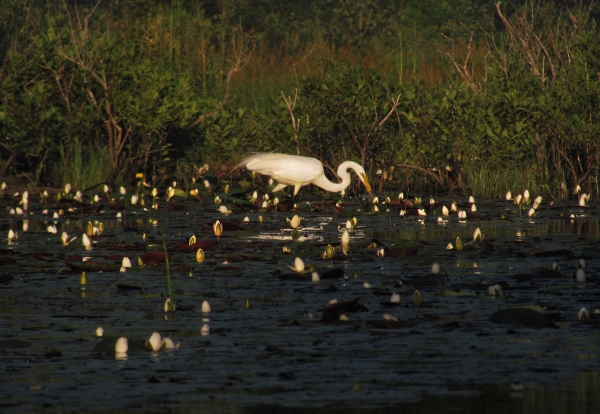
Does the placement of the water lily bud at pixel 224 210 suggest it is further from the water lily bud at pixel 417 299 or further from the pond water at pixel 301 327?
the water lily bud at pixel 417 299

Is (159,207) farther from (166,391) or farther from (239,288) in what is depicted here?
(166,391)

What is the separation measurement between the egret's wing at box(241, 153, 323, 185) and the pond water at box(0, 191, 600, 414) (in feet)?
11.1

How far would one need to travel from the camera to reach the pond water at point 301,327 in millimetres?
4383

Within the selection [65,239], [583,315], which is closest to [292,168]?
[65,239]

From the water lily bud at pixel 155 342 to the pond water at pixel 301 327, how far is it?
47 millimetres

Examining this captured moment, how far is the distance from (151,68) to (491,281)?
8.87 metres

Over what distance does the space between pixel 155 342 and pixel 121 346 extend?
0.16 metres

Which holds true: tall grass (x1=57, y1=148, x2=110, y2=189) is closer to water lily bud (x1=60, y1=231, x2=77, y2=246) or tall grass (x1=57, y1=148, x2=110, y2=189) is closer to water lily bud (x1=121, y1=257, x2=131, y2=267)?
water lily bud (x1=60, y1=231, x2=77, y2=246)

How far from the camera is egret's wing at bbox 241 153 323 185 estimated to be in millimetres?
13648

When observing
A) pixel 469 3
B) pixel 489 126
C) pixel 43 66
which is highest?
pixel 469 3

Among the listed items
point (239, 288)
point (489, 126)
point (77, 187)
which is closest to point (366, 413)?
point (239, 288)

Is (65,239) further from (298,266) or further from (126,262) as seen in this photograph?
(298,266)

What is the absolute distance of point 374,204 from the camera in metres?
12.8

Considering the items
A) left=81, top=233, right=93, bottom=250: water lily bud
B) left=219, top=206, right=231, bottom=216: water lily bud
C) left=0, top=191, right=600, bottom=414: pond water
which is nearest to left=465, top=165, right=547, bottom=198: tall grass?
left=0, top=191, right=600, bottom=414: pond water
